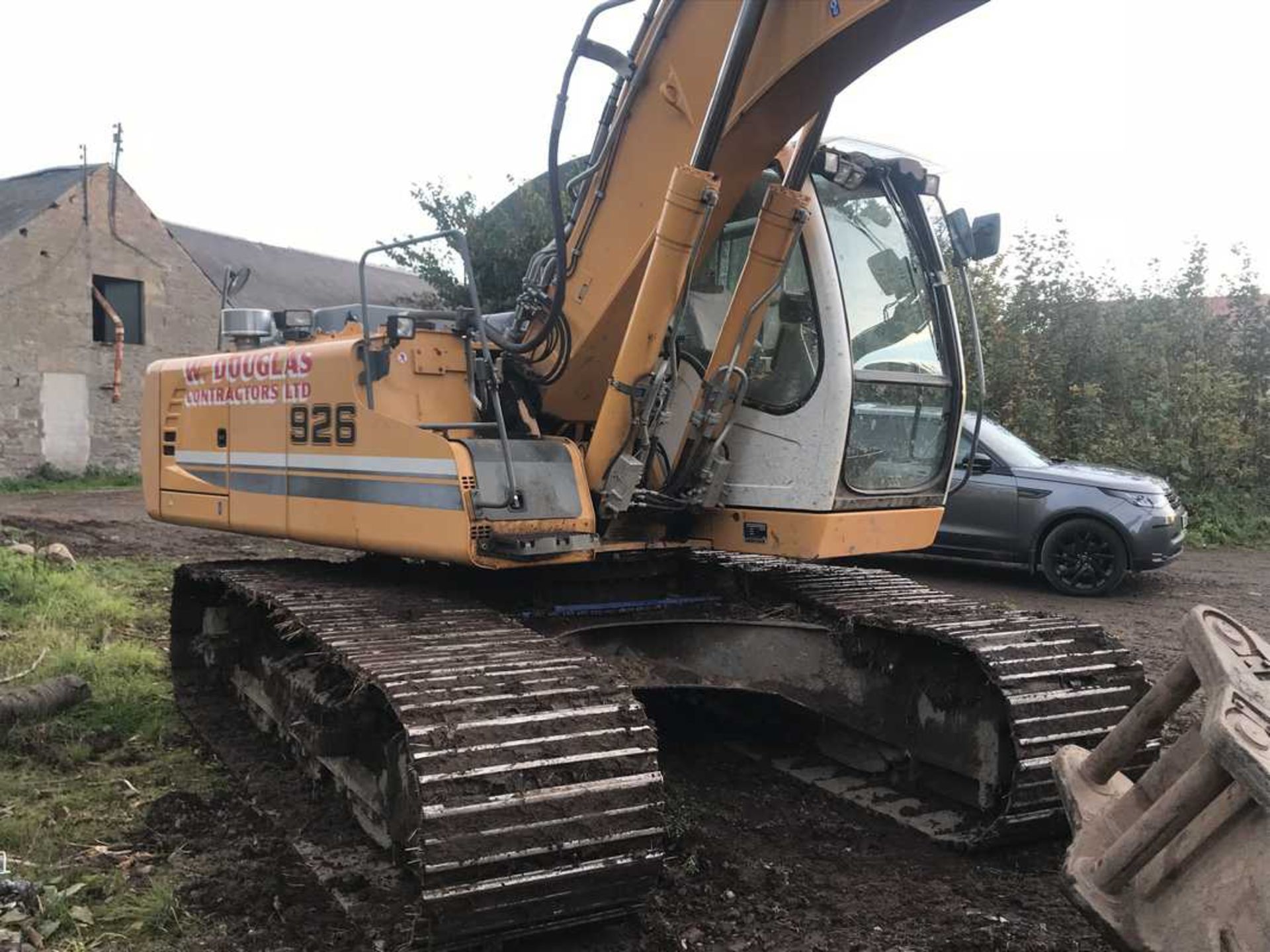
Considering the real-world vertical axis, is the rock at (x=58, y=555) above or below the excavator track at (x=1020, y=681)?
below

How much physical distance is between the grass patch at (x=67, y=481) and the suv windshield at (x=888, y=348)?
1810 cm

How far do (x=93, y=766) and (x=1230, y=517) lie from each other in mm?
13661

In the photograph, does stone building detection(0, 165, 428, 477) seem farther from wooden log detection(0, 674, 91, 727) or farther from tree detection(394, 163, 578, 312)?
wooden log detection(0, 674, 91, 727)

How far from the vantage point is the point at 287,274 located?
28438 mm

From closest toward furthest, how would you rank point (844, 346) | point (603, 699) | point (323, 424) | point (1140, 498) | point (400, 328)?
point (603, 699) < point (844, 346) < point (400, 328) < point (323, 424) < point (1140, 498)

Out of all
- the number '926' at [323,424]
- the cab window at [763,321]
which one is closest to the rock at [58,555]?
A: the number '926' at [323,424]

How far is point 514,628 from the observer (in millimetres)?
3967

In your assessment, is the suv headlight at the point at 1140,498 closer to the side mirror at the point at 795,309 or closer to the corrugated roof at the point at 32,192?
the side mirror at the point at 795,309

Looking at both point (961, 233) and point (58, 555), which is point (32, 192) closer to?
point (58, 555)

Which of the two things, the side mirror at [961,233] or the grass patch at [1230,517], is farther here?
the grass patch at [1230,517]

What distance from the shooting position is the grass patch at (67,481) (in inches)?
766

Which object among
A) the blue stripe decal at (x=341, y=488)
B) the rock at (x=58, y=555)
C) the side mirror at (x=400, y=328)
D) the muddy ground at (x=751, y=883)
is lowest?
the rock at (x=58, y=555)

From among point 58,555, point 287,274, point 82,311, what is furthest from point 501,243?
point 287,274

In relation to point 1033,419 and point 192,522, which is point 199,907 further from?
point 1033,419
